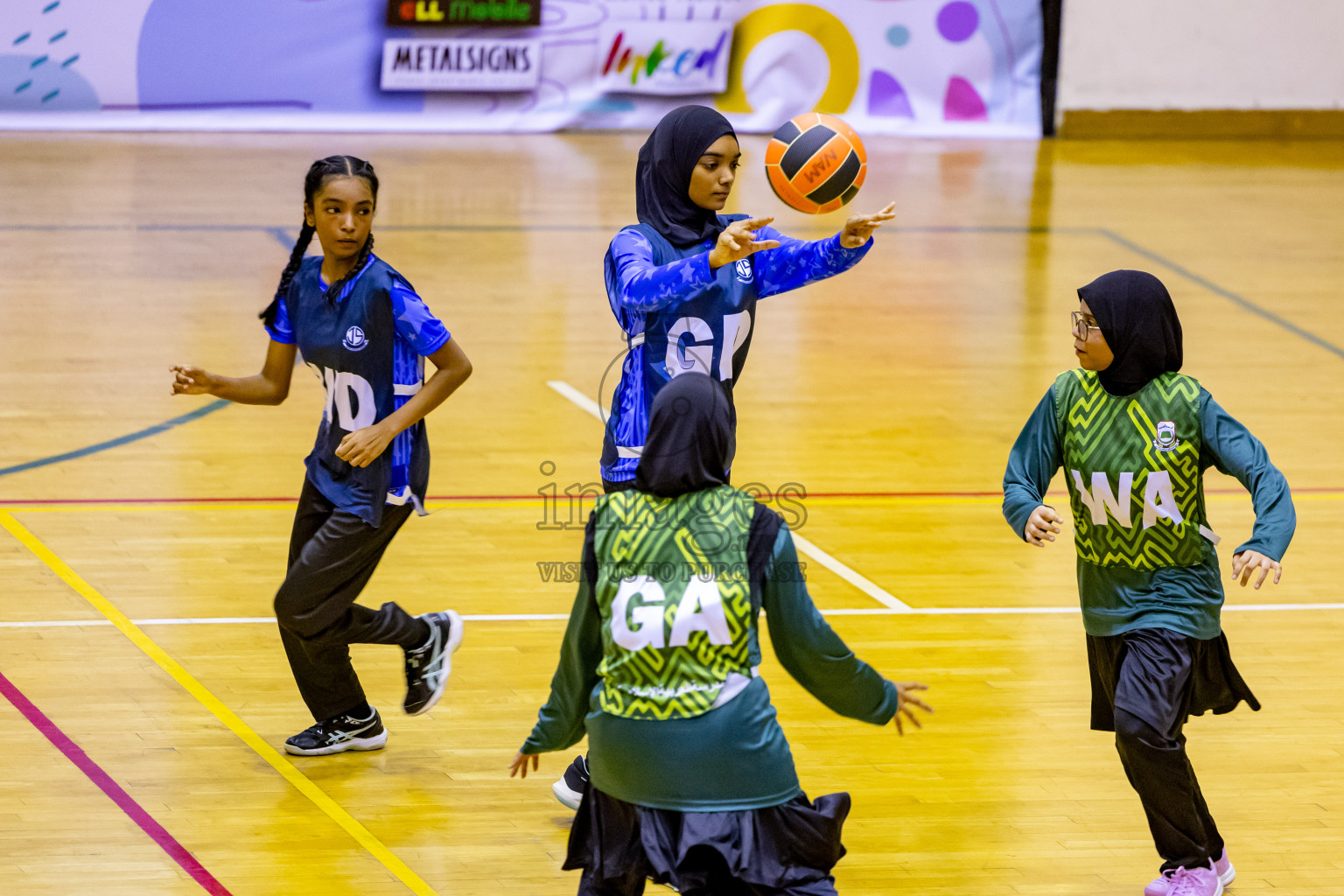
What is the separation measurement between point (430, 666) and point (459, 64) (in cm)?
1174

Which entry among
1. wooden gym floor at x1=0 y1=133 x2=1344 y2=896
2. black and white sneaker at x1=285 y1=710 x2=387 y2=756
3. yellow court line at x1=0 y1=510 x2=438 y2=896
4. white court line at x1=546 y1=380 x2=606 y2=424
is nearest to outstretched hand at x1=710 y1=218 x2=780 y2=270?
wooden gym floor at x1=0 y1=133 x2=1344 y2=896

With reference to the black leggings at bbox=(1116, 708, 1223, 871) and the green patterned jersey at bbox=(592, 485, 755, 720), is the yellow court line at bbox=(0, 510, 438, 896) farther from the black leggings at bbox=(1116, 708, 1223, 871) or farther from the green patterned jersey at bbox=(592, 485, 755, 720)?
the black leggings at bbox=(1116, 708, 1223, 871)

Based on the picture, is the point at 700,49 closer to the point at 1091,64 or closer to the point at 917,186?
Result: the point at 917,186

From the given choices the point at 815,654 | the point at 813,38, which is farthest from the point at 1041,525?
the point at 813,38

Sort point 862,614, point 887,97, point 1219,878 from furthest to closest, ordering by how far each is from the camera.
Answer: point 887,97
point 862,614
point 1219,878

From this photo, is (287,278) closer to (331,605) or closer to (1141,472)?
(331,605)

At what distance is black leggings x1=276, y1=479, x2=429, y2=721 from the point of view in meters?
4.96

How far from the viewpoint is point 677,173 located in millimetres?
4621

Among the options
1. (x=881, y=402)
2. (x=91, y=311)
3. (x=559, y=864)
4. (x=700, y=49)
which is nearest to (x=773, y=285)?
(x=559, y=864)

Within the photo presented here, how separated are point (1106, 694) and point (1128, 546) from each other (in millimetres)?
436

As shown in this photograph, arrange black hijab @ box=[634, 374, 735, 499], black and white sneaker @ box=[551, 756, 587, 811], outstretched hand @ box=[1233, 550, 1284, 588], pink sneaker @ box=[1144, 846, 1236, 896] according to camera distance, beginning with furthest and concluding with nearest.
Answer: black and white sneaker @ box=[551, 756, 587, 811]
pink sneaker @ box=[1144, 846, 1236, 896]
outstretched hand @ box=[1233, 550, 1284, 588]
black hijab @ box=[634, 374, 735, 499]

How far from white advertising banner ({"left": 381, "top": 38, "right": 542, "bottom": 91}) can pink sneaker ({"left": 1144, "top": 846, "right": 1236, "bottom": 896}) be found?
508 inches

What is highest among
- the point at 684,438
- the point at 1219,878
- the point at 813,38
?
the point at 813,38

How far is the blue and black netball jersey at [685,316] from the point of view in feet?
15.3
